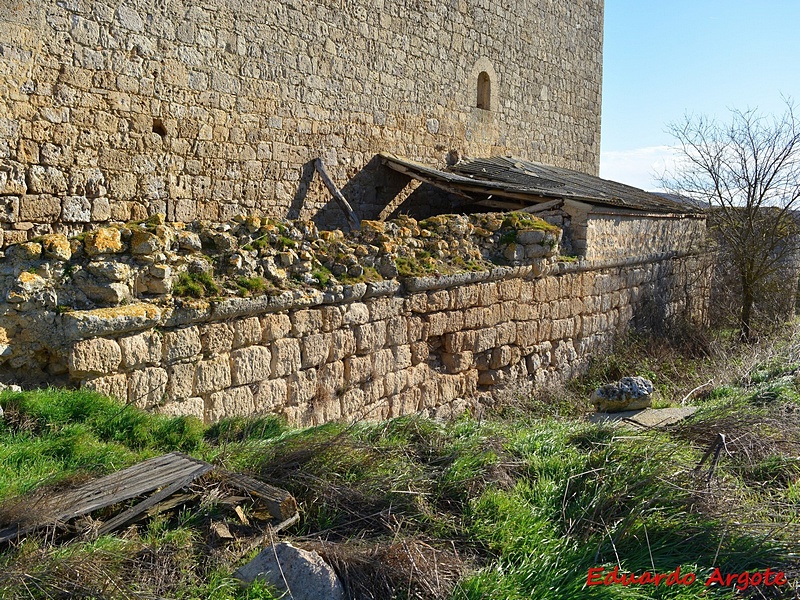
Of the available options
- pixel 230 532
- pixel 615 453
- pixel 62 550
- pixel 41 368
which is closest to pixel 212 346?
pixel 41 368

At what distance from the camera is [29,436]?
4.09 metres

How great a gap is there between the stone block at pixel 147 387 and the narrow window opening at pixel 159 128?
369cm

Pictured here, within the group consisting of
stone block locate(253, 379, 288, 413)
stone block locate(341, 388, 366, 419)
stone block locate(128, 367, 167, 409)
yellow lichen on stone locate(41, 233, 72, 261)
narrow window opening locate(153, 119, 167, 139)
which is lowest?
stone block locate(341, 388, 366, 419)

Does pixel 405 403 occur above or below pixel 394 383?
below

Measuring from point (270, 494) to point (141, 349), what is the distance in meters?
1.77

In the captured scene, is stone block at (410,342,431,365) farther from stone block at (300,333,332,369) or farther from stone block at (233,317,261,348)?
stone block at (233,317,261,348)

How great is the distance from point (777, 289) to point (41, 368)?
12.9 meters

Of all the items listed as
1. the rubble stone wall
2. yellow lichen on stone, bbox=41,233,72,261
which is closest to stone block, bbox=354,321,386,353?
the rubble stone wall

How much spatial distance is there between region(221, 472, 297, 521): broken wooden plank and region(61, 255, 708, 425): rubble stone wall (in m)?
1.44

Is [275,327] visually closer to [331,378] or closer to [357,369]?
[331,378]

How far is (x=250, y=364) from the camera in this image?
5707 millimetres

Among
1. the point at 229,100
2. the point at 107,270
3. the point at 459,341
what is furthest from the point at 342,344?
the point at 229,100

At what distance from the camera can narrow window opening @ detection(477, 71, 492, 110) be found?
1318 centimetres

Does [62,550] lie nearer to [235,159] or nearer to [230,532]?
[230,532]
